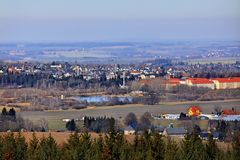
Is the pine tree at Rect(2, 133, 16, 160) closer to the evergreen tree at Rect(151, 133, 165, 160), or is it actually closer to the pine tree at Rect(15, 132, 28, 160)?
the pine tree at Rect(15, 132, 28, 160)

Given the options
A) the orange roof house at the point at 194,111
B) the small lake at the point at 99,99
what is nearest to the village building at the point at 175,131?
the orange roof house at the point at 194,111

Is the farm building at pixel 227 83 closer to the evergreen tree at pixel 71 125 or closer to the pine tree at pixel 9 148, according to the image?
the evergreen tree at pixel 71 125

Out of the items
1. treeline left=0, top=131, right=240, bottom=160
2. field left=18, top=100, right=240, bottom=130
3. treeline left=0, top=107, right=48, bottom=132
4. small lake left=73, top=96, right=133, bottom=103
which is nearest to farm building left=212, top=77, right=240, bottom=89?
field left=18, top=100, right=240, bottom=130

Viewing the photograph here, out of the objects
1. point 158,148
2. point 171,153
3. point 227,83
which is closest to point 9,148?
point 158,148

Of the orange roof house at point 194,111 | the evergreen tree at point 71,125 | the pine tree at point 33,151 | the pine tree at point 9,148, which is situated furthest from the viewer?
the orange roof house at point 194,111

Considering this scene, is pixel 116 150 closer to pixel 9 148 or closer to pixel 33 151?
pixel 33 151

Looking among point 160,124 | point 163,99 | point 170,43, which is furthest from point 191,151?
point 170,43

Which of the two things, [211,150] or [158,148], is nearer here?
[158,148]
